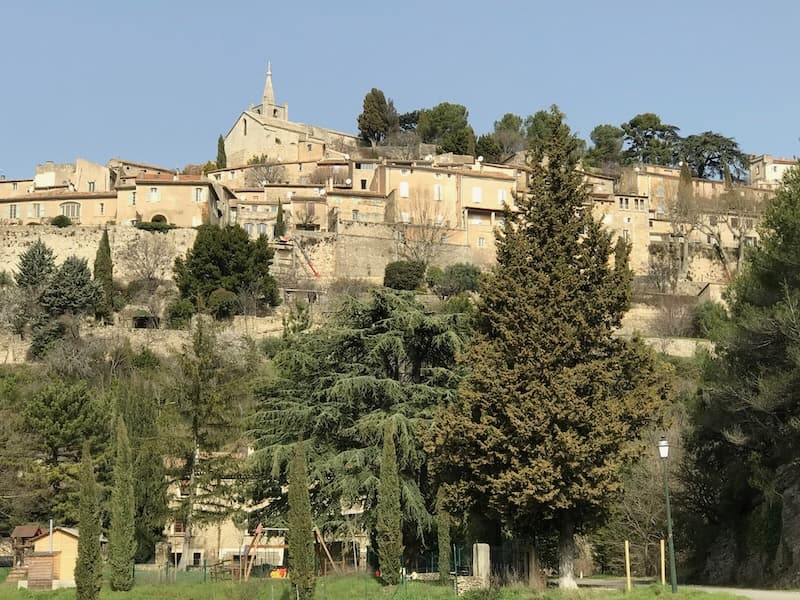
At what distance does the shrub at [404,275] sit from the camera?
68625 mm

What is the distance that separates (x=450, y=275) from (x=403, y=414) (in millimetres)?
40284

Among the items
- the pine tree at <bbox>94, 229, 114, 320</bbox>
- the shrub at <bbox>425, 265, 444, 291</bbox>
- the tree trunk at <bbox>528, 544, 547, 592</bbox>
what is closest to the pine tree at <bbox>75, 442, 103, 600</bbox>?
the tree trunk at <bbox>528, 544, 547, 592</bbox>

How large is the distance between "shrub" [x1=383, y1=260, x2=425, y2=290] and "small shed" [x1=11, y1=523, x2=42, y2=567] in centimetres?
3467

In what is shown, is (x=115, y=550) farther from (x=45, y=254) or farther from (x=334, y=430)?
(x=45, y=254)

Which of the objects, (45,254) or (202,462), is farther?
(45,254)

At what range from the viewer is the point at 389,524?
26.3 metres

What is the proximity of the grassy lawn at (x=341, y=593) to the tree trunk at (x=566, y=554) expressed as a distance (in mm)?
917

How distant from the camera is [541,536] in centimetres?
2673

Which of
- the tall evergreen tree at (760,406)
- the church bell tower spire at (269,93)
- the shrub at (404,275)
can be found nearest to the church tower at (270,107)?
the church bell tower spire at (269,93)

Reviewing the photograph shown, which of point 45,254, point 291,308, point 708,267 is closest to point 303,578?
point 291,308

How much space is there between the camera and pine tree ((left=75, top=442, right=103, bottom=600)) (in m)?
27.2

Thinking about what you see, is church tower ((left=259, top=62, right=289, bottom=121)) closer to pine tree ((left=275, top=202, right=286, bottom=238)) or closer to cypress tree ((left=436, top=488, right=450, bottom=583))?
pine tree ((left=275, top=202, right=286, bottom=238))

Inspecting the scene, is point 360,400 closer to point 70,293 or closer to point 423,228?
point 70,293

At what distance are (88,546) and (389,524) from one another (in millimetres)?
7119
